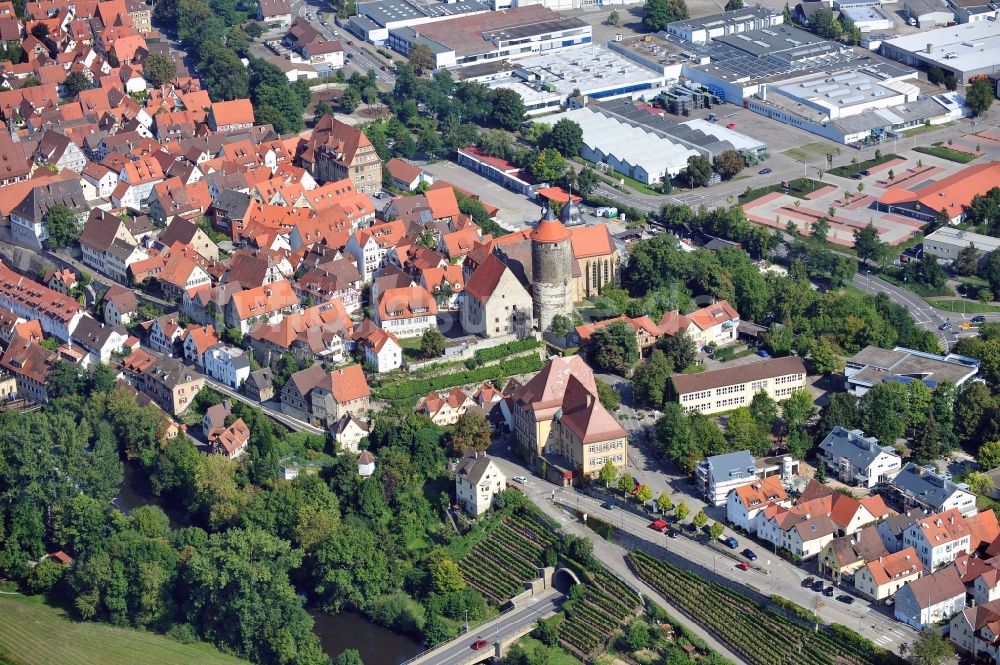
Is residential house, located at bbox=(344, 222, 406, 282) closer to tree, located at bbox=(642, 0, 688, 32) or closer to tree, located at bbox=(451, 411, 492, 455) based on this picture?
tree, located at bbox=(451, 411, 492, 455)

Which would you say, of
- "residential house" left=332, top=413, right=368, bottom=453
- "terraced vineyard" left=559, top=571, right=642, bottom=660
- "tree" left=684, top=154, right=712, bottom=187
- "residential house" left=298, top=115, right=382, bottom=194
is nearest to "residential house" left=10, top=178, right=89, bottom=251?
"residential house" left=298, top=115, right=382, bottom=194

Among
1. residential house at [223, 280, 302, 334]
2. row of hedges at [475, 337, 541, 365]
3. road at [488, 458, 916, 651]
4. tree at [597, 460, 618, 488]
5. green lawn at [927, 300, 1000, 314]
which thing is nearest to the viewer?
road at [488, 458, 916, 651]

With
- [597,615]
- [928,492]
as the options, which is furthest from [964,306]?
[597,615]

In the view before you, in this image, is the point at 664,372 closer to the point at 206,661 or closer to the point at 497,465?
the point at 497,465

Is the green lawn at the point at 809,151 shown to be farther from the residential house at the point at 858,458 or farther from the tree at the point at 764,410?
the residential house at the point at 858,458

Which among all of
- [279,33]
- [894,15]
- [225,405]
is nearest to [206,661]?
[225,405]

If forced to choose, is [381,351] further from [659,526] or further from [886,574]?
[886,574]
